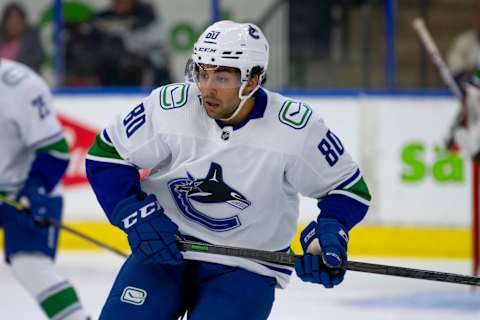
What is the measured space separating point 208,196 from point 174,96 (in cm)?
28

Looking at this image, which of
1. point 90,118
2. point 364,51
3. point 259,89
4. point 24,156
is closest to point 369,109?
point 364,51

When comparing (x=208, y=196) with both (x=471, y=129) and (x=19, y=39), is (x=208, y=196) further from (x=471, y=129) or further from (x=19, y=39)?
(x=19, y=39)

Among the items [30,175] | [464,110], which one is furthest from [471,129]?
[30,175]

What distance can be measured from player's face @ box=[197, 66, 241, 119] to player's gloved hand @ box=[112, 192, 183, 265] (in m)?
0.29

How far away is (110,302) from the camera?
2.98m

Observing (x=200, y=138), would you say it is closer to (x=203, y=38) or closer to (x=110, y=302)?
(x=203, y=38)

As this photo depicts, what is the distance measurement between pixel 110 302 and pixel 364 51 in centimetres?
415

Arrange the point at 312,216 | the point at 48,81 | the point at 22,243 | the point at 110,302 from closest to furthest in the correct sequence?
the point at 110,302
the point at 22,243
the point at 312,216
the point at 48,81

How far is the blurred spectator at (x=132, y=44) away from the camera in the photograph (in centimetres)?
708

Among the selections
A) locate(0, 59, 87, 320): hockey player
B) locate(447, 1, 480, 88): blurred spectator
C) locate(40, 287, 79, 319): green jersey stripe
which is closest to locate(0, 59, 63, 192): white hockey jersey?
locate(0, 59, 87, 320): hockey player

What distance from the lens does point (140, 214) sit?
3.01 m

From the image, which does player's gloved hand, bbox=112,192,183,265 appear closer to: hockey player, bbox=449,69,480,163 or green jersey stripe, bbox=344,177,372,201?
green jersey stripe, bbox=344,177,372,201

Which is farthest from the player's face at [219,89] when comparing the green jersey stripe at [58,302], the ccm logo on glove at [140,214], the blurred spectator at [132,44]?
the blurred spectator at [132,44]

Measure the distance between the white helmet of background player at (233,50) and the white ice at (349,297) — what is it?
2.18 metres
